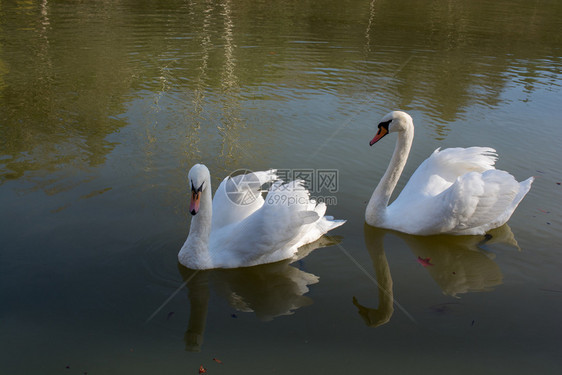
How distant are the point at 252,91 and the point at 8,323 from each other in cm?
760

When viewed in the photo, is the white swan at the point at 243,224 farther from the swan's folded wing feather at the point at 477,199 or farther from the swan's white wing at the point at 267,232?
the swan's folded wing feather at the point at 477,199

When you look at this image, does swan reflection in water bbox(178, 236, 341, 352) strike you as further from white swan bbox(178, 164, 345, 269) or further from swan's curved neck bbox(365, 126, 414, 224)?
swan's curved neck bbox(365, 126, 414, 224)

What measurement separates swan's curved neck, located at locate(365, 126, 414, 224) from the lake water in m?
0.21

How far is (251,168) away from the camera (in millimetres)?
7438

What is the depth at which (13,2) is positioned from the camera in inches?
778

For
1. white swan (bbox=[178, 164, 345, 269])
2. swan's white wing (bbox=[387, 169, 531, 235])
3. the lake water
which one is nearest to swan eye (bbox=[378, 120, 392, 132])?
swan's white wing (bbox=[387, 169, 531, 235])

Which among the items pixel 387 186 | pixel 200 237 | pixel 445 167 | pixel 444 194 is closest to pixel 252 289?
pixel 200 237

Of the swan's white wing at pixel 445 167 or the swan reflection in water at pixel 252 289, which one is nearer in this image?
the swan reflection in water at pixel 252 289

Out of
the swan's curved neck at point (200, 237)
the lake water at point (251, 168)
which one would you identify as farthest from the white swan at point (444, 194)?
the swan's curved neck at point (200, 237)

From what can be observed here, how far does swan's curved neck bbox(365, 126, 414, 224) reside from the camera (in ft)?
20.2

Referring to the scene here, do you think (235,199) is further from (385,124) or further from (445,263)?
(445,263)

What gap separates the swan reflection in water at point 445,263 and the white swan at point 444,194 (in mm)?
135

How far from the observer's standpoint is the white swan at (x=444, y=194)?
582 cm

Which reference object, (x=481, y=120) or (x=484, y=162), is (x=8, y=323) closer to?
→ (x=484, y=162)
